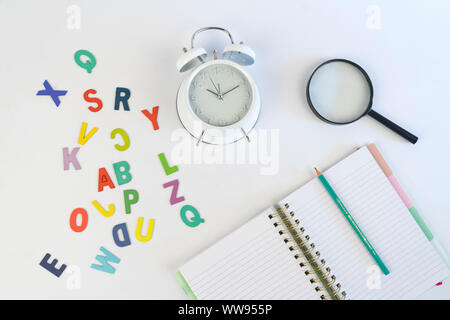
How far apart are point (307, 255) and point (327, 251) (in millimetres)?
60

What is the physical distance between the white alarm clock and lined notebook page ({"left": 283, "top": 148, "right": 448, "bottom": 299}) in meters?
0.26

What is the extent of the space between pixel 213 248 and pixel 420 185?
60 cm

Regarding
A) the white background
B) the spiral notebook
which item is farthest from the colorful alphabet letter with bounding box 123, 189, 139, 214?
the spiral notebook

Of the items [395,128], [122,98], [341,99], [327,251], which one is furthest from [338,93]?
[122,98]

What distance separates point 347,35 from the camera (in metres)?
1.10

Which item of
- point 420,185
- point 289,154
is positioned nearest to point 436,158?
point 420,185

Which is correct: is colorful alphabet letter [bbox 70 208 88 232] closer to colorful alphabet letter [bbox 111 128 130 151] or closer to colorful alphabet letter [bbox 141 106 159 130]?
colorful alphabet letter [bbox 111 128 130 151]

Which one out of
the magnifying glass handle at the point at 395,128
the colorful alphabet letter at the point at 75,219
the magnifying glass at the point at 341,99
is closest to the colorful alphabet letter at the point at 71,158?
the colorful alphabet letter at the point at 75,219

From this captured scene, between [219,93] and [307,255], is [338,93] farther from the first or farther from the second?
[307,255]

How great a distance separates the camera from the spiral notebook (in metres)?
1.04

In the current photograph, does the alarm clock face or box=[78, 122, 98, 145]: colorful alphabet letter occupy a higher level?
box=[78, 122, 98, 145]: colorful alphabet letter

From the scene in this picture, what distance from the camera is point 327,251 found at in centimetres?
106

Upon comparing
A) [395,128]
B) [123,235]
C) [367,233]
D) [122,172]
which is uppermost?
[122,172]

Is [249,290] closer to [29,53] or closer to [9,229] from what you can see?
[9,229]
